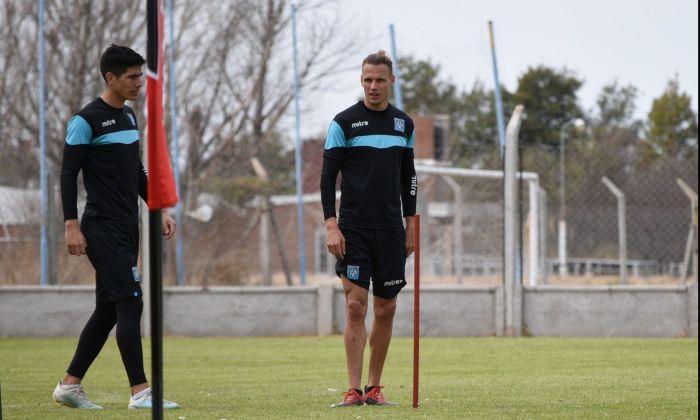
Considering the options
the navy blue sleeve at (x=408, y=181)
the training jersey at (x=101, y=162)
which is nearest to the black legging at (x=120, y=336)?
the training jersey at (x=101, y=162)

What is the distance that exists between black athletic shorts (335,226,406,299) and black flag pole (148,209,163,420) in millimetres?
2940

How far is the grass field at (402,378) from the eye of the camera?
20.1 ft

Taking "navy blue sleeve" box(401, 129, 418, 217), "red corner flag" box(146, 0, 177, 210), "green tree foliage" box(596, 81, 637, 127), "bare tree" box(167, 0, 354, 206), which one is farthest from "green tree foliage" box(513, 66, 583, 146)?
"red corner flag" box(146, 0, 177, 210)

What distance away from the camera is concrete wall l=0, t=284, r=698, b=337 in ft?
43.4

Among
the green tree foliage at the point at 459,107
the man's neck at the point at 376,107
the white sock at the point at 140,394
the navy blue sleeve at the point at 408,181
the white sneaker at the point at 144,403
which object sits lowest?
the white sneaker at the point at 144,403

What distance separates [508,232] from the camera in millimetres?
13570

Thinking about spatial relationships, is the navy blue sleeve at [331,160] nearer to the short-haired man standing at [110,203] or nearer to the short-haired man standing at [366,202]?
the short-haired man standing at [366,202]

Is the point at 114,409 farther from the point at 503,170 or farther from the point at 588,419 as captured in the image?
the point at 503,170

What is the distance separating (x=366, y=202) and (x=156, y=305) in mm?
3062

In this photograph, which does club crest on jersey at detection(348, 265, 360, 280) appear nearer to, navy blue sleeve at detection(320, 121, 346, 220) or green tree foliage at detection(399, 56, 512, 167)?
navy blue sleeve at detection(320, 121, 346, 220)

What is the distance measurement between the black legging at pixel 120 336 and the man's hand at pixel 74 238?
38cm

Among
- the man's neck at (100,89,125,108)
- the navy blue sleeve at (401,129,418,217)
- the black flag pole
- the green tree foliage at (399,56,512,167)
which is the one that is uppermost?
the green tree foliage at (399,56,512,167)

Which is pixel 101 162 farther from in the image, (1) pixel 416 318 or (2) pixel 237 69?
(2) pixel 237 69

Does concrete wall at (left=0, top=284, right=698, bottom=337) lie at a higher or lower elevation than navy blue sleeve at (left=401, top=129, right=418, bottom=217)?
lower
